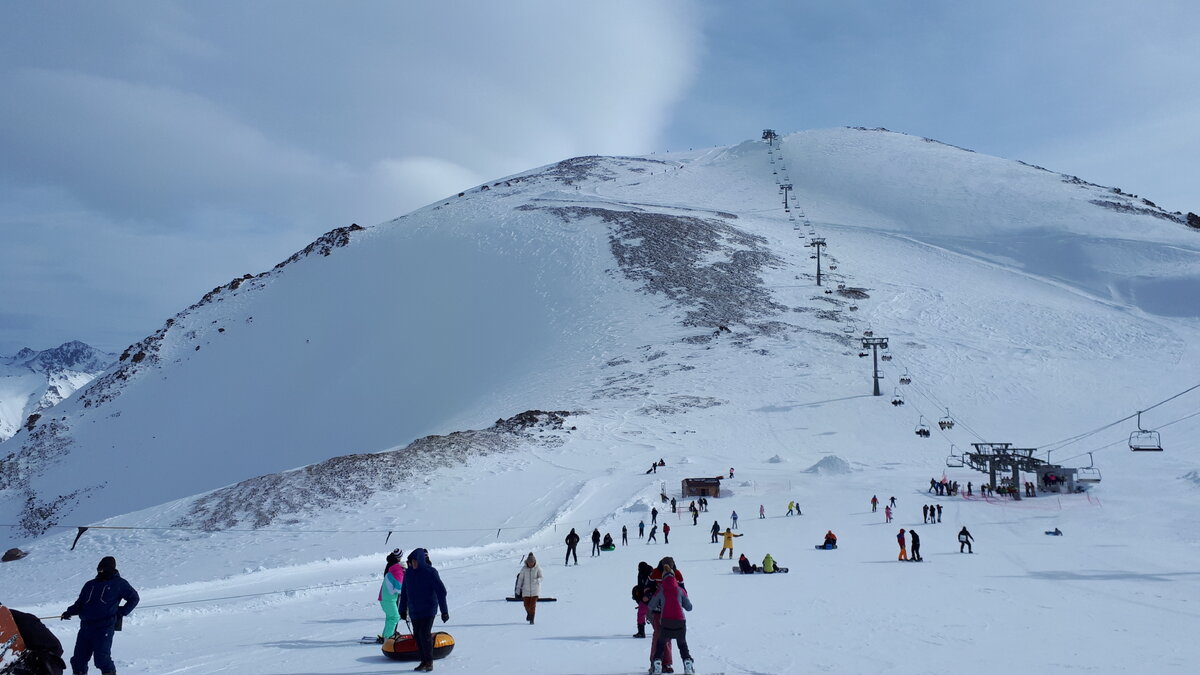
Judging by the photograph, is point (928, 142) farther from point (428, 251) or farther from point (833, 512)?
point (833, 512)

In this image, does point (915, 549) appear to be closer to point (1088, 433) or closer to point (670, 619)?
point (670, 619)

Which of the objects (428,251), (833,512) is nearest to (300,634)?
(833,512)

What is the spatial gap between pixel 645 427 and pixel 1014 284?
173 ft

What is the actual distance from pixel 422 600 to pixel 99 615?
3.35 meters

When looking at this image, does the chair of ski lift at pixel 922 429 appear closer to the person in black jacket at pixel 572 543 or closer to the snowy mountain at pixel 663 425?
the snowy mountain at pixel 663 425

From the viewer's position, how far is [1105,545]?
22250 mm

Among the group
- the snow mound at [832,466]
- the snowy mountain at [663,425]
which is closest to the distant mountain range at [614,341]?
the snowy mountain at [663,425]

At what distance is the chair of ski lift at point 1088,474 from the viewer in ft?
114

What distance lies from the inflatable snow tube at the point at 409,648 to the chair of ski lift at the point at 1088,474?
33276 mm

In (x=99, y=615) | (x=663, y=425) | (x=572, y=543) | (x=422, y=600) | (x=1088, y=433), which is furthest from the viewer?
(x=663, y=425)

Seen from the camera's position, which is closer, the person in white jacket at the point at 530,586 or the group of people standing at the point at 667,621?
the group of people standing at the point at 667,621

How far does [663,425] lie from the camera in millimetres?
49906

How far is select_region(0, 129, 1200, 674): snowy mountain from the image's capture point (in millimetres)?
13258

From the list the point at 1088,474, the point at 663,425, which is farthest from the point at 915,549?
the point at 663,425
